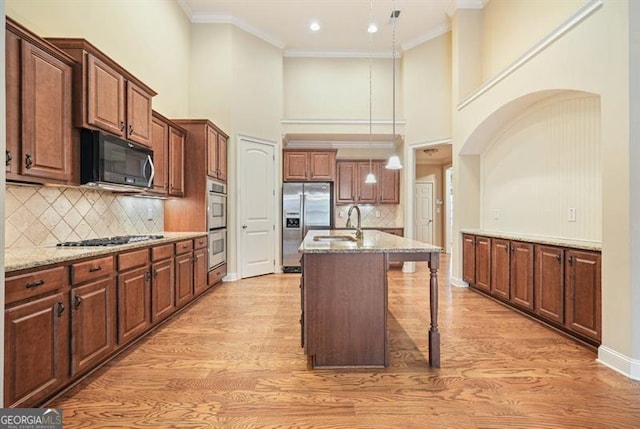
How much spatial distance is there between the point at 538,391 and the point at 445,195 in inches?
291

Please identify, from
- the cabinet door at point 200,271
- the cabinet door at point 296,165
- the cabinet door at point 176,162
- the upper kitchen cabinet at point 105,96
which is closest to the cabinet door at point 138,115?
the upper kitchen cabinet at point 105,96

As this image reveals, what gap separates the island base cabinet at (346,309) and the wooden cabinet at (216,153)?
2.87m

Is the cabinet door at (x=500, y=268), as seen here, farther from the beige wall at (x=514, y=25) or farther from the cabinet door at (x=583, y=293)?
the beige wall at (x=514, y=25)

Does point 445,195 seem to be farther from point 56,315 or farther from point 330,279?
point 56,315

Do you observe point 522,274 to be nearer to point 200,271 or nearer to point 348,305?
point 348,305

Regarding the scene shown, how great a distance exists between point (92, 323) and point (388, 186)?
5.61 metres

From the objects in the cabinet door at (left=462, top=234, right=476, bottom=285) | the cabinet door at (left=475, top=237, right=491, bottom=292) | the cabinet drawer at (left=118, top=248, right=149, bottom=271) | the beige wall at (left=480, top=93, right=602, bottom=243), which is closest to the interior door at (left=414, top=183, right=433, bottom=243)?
the cabinet door at (left=462, top=234, right=476, bottom=285)

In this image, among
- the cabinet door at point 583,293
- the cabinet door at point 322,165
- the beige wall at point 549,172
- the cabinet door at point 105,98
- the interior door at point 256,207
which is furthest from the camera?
the cabinet door at point 322,165

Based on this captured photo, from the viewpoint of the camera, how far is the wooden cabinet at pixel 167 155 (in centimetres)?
372

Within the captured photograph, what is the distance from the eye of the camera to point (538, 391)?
2064 mm

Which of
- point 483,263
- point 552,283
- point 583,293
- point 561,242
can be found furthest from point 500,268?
point 583,293

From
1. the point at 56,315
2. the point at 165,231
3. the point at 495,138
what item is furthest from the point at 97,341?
the point at 495,138

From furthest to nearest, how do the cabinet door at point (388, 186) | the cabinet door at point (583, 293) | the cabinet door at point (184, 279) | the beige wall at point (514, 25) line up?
the cabinet door at point (388, 186)
the beige wall at point (514, 25)
the cabinet door at point (184, 279)
the cabinet door at point (583, 293)
